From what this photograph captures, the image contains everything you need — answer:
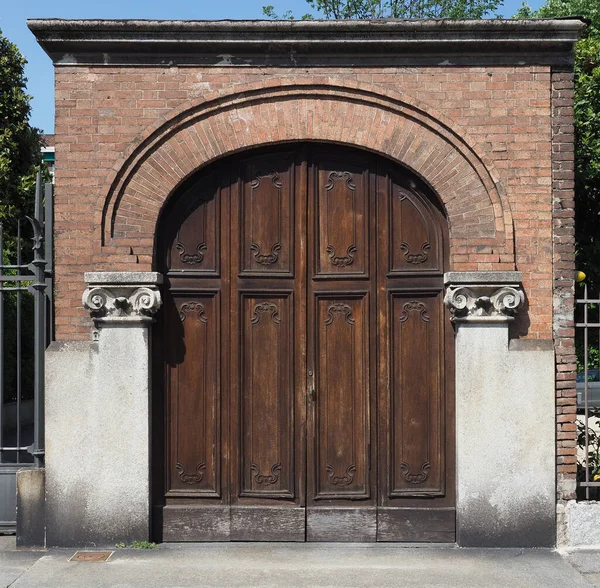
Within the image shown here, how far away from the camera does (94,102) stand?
721 cm

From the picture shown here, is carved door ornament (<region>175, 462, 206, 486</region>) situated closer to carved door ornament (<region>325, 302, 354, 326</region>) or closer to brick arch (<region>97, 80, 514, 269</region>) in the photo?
carved door ornament (<region>325, 302, 354, 326</region>)

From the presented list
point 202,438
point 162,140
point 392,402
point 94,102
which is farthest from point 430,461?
point 94,102

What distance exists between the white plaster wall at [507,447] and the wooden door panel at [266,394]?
156cm

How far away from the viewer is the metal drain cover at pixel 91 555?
6832mm

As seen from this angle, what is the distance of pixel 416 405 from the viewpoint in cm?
730

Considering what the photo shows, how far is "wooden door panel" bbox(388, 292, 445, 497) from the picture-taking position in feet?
23.9

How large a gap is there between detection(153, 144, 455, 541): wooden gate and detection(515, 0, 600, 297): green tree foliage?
6.64 meters

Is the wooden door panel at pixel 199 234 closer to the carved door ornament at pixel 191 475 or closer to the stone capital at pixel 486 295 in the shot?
the carved door ornament at pixel 191 475

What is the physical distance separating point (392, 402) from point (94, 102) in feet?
12.2

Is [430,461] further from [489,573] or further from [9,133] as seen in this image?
[9,133]

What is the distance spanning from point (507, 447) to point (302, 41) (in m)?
3.91

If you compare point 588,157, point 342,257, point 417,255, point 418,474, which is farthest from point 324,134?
point 588,157

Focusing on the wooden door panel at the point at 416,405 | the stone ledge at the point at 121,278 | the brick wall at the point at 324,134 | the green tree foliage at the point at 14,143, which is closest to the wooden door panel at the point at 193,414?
the stone ledge at the point at 121,278

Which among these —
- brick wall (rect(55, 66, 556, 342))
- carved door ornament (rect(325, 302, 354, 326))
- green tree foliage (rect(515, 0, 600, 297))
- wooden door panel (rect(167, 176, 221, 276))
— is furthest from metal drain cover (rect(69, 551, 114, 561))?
green tree foliage (rect(515, 0, 600, 297))
